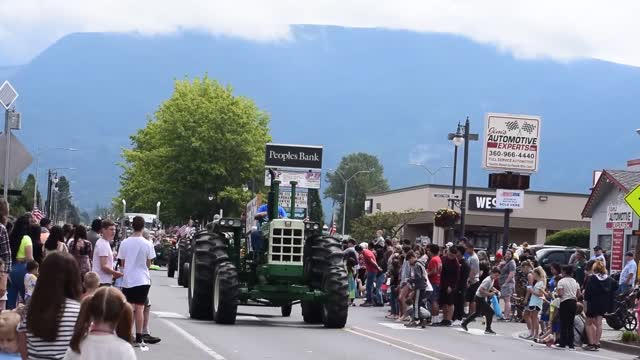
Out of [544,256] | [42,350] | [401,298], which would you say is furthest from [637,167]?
[42,350]

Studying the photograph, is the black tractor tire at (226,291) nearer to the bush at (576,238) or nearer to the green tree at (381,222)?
the bush at (576,238)

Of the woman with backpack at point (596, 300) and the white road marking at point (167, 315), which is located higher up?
the woman with backpack at point (596, 300)

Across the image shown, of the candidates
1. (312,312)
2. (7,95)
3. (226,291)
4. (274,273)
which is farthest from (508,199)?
(226,291)

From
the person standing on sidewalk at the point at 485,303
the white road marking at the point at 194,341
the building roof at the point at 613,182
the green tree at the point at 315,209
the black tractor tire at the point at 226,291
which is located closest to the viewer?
the white road marking at the point at 194,341

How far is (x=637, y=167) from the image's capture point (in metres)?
53.2

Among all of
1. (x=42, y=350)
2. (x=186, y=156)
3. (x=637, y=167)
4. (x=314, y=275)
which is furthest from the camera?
(x=186, y=156)

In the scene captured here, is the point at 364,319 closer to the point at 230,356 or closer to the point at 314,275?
the point at 314,275

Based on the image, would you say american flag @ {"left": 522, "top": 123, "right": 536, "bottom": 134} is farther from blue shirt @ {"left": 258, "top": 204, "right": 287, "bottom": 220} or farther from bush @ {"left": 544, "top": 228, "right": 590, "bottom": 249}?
blue shirt @ {"left": 258, "top": 204, "right": 287, "bottom": 220}

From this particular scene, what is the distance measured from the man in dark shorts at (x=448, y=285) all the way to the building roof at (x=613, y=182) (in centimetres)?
2039

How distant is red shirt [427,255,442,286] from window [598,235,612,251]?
22.1 metres

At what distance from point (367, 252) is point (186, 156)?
43.9 metres

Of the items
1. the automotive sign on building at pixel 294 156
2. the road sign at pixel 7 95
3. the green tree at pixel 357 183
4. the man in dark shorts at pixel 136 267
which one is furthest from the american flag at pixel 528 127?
the green tree at pixel 357 183

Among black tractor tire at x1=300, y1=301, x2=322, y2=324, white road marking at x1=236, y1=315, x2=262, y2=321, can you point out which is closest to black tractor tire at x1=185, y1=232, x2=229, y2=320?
white road marking at x1=236, y1=315, x2=262, y2=321

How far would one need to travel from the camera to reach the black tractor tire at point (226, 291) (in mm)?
23219
